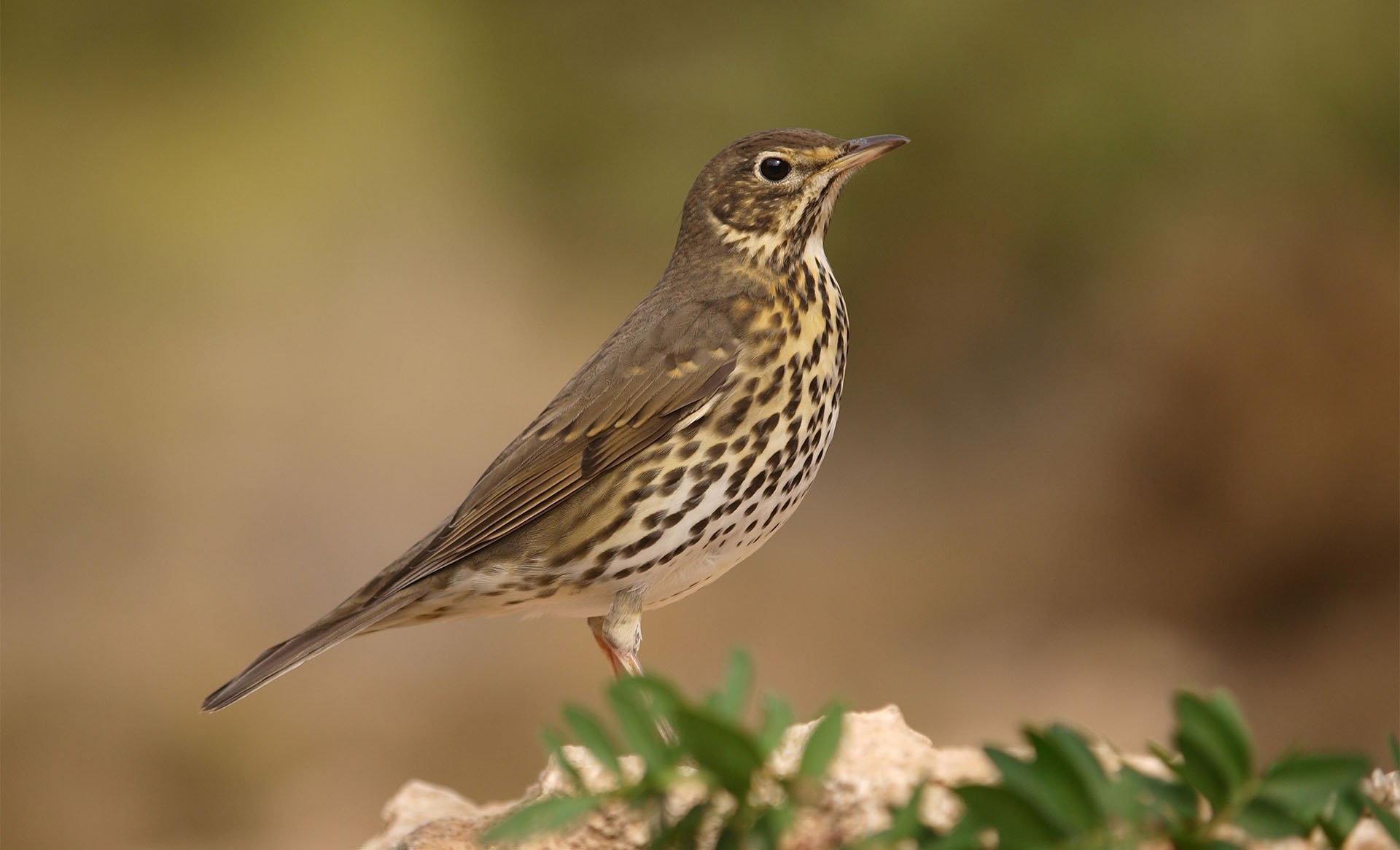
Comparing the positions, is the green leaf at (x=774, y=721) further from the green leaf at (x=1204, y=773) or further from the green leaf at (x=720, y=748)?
the green leaf at (x=1204, y=773)

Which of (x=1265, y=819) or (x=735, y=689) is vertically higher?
(x=735, y=689)

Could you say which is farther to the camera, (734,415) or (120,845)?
(120,845)

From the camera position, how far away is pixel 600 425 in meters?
3.12

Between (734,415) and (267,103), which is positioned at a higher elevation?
(267,103)

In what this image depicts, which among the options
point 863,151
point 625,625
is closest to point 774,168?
point 863,151

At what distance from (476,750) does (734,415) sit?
10.0 feet

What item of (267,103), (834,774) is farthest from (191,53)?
(834,774)

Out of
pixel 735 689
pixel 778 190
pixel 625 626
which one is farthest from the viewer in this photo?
pixel 778 190

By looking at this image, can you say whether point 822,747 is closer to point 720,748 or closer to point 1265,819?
point 720,748

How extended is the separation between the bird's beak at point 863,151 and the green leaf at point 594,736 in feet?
7.05

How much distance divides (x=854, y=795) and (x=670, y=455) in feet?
A: 4.28

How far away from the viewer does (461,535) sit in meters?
3.10

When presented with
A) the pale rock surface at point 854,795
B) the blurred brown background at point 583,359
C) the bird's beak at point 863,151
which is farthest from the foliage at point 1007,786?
the blurred brown background at point 583,359

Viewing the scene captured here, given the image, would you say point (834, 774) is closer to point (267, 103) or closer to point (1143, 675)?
point (1143, 675)
